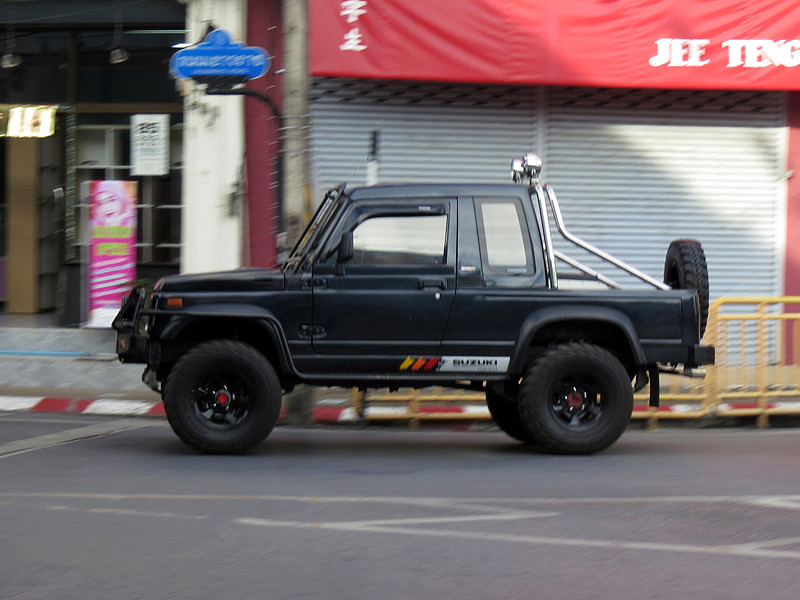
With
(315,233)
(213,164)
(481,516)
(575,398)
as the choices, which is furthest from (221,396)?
(213,164)

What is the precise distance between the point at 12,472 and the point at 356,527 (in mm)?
2894

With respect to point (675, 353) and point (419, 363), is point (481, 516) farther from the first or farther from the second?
point (675, 353)

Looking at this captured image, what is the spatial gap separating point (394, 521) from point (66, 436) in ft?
14.2

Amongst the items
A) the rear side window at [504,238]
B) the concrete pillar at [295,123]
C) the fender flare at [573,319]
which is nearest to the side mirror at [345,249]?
the rear side window at [504,238]

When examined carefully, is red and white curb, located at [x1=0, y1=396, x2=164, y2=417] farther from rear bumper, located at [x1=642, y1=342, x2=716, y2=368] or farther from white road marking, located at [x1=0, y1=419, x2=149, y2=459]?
rear bumper, located at [x1=642, y1=342, x2=716, y2=368]

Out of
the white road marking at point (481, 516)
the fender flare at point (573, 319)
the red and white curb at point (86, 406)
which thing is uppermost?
the fender flare at point (573, 319)

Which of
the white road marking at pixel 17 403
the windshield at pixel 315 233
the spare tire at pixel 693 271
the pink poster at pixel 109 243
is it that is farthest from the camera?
the pink poster at pixel 109 243

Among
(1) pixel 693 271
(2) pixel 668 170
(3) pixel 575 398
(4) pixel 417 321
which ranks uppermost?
(2) pixel 668 170

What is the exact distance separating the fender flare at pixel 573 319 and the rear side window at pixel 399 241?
31.7 inches

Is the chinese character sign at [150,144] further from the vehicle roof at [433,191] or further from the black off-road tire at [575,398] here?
the black off-road tire at [575,398]

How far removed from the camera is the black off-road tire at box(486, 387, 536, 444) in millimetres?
9344

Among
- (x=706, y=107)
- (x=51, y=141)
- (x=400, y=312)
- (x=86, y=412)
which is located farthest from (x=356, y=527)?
Result: (x=51, y=141)

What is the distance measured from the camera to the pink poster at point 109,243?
541 inches

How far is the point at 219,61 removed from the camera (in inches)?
487
